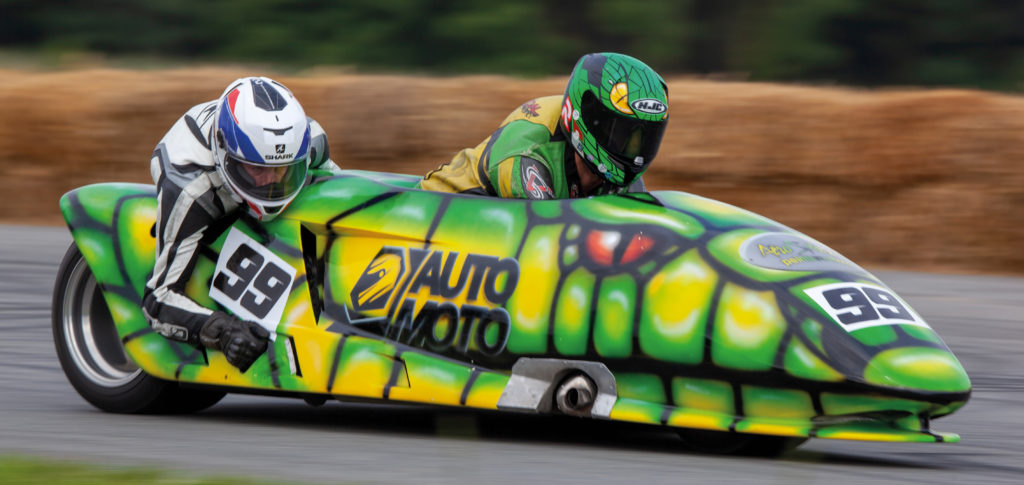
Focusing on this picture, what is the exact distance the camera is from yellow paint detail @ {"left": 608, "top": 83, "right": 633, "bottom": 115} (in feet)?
18.1

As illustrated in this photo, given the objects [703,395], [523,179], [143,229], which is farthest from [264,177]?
[703,395]

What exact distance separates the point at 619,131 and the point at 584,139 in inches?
6.0

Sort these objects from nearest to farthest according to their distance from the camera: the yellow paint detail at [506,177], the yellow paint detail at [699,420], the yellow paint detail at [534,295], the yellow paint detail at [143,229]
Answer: the yellow paint detail at [699,420]
the yellow paint detail at [534,295]
the yellow paint detail at [506,177]
the yellow paint detail at [143,229]

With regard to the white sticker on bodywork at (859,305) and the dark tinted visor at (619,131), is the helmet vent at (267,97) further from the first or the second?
the white sticker on bodywork at (859,305)

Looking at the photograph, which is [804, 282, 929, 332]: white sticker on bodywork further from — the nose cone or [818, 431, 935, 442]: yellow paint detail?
[818, 431, 935, 442]: yellow paint detail

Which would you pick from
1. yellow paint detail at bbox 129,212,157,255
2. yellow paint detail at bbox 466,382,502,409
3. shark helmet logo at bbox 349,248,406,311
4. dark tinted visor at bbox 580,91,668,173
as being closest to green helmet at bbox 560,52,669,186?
dark tinted visor at bbox 580,91,668,173

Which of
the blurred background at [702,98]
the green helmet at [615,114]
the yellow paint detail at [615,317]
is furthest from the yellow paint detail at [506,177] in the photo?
the blurred background at [702,98]

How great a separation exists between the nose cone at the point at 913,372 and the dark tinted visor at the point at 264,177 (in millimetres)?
2355

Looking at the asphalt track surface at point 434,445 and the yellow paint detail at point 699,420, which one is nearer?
the asphalt track surface at point 434,445

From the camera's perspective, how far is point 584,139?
565 cm

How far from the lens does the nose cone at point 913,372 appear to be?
475cm

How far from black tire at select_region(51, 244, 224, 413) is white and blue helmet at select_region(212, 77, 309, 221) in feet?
2.94

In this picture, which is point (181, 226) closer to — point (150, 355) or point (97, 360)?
point (150, 355)

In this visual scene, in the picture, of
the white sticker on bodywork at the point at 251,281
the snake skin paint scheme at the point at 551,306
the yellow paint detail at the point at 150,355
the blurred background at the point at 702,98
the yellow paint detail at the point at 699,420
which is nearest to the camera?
the snake skin paint scheme at the point at 551,306
